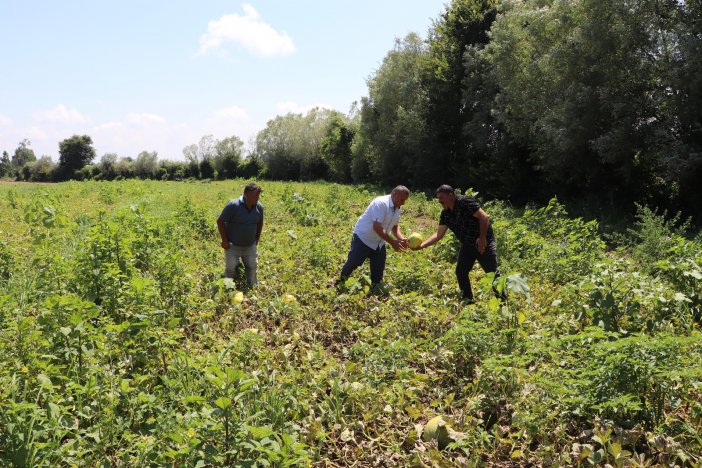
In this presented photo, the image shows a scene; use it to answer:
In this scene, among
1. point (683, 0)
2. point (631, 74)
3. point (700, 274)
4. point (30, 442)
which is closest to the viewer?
point (30, 442)

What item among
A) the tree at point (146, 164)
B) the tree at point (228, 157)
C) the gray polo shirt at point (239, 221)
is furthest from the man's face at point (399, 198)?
the tree at point (146, 164)

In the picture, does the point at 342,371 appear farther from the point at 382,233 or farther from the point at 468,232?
the point at 468,232

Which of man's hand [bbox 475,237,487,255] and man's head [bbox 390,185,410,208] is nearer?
man's hand [bbox 475,237,487,255]

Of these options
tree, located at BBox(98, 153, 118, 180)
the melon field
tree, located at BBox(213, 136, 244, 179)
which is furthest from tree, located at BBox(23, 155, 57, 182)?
the melon field

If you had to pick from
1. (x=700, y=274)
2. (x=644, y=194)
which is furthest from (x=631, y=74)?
(x=700, y=274)

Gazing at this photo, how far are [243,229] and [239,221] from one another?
5.5 inches

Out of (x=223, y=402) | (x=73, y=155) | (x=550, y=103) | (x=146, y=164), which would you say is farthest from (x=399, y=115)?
(x=73, y=155)

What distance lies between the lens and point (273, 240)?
11.9m

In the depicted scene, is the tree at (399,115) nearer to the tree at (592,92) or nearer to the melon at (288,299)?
the tree at (592,92)

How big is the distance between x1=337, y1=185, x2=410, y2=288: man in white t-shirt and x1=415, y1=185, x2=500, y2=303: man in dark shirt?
0.69m

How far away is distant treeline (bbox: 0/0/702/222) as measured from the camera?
1385cm

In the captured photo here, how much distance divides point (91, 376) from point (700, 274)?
6565mm

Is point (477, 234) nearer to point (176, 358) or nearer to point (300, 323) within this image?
point (300, 323)

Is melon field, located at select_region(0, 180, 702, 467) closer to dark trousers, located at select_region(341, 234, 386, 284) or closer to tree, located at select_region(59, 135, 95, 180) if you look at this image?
dark trousers, located at select_region(341, 234, 386, 284)
